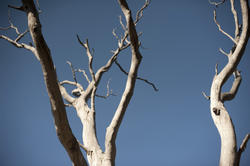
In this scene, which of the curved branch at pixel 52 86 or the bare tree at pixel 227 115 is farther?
the bare tree at pixel 227 115

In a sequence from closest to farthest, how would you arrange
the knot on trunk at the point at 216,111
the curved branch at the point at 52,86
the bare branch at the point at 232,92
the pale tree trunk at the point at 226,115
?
the curved branch at the point at 52,86 → the pale tree trunk at the point at 226,115 → the knot on trunk at the point at 216,111 → the bare branch at the point at 232,92

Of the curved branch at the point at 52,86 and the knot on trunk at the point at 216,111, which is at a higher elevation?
the curved branch at the point at 52,86

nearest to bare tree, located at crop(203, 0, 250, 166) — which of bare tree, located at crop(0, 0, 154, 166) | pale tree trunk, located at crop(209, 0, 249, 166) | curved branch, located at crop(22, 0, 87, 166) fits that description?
pale tree trunk, located at crop(209, 0, 249, 166)

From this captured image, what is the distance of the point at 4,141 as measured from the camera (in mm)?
22094

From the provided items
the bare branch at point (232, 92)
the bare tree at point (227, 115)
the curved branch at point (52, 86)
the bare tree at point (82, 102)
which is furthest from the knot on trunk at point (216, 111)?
the curved branch at point (52, 86)

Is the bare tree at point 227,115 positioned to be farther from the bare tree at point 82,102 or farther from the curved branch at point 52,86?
the curved branch at point 52,86

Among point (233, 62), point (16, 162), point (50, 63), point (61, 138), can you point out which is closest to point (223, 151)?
point (233, 62)

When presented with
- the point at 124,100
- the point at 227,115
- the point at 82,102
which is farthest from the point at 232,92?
the point at 82,102

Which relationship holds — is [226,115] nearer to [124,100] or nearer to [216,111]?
[216,111]

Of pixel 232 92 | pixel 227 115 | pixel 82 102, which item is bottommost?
pixel 227 115

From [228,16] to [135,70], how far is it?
10.6m

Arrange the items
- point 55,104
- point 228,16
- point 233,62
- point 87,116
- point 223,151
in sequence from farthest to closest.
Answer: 1. point 228,16
2. point 87,116
3. point 233,62
4. point 223,151
5. point 55,104

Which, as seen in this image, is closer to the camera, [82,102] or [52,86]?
[52,86]

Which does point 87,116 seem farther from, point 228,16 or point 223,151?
point 228,16
